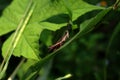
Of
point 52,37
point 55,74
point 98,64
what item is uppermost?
point 52,37

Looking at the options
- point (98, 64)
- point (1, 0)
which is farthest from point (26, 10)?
point (98, 64)

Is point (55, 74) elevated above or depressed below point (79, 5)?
below

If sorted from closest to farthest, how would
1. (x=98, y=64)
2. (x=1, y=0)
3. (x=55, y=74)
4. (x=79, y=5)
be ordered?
(x=79, y=5)
(x=1, y=0)
(x=55, y=74)
(x=98, y=64)

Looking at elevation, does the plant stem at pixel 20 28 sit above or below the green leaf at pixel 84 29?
above

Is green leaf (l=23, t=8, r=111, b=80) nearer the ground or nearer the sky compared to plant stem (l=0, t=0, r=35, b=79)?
nearer the ground

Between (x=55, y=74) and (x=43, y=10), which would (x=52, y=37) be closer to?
(x=43, y=10)

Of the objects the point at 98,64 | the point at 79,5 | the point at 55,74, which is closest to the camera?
the point at 79,5

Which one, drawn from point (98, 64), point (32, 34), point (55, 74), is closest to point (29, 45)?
point (32, 34)

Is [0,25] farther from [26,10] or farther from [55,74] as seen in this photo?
[55,74]

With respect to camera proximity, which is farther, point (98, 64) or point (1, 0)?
point (98, 64)
